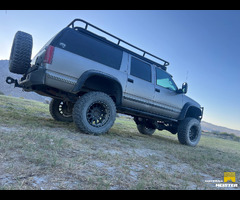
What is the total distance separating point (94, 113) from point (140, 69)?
1.86 metres

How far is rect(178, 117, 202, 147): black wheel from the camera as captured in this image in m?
5.66

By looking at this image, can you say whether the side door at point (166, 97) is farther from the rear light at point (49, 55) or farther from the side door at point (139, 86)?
the rear light at point (49, 55)

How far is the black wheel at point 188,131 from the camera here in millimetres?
5656

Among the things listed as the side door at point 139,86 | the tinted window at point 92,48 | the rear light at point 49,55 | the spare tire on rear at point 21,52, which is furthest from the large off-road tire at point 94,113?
the spare tire on rear at point 21,52

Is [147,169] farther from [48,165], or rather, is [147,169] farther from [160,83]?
[160,83]

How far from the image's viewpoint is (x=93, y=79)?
13.7 feet

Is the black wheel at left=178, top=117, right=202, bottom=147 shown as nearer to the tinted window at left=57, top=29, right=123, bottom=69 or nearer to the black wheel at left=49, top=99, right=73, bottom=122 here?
the tinted window at left=57, top=29, right=123, bottom=69

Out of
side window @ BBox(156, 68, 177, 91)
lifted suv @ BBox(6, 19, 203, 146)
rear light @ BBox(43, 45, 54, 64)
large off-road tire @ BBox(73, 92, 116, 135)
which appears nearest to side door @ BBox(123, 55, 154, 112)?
lifted suv @ BBox(6, 19, 203, 146)

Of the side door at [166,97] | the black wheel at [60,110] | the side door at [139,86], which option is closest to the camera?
the side door at [139,86]

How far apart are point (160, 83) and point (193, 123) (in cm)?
189

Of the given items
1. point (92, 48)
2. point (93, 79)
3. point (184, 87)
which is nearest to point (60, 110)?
point (93, 79)

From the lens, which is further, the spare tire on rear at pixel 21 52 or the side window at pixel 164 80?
the side window at pixel 164 80

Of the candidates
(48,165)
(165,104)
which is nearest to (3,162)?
(48,165)

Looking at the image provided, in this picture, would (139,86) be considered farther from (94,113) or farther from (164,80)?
(94,113)
